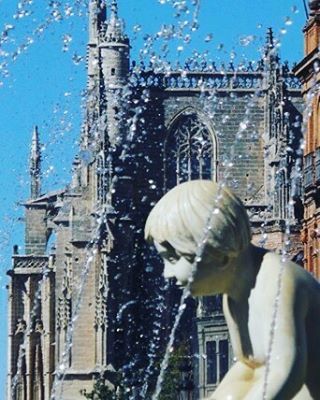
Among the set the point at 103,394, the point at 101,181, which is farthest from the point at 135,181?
the point at 103,394

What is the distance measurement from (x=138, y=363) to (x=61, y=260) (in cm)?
1361

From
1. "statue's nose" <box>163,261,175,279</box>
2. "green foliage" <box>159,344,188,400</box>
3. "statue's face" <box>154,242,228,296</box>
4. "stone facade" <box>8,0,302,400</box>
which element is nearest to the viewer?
"statue's face" <box>154,242,228,296</box>

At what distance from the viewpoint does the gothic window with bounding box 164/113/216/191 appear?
89.4 meters

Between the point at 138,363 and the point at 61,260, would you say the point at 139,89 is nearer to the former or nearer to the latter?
the point at 61,260

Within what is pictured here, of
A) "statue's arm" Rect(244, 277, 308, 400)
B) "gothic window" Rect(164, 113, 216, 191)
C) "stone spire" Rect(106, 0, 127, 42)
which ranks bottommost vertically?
"statue's arm" Rect(244, 277, 308, 400)

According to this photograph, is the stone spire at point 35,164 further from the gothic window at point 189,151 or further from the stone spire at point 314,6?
the stone spire at point 314,6

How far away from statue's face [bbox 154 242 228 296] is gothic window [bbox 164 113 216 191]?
81043mm

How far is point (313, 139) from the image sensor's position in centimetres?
5134

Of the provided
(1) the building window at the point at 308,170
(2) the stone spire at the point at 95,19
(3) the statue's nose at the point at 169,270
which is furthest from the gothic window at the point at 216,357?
(3) the statue's nose at the point at 169,270

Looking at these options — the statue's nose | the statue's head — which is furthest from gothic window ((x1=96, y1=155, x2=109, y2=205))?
the statue's head

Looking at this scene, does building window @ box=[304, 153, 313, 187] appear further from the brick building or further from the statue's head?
the statue's head

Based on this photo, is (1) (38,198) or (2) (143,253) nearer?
(2) (143,253)

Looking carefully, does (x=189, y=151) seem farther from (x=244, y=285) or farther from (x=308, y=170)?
(x=244, y=285)

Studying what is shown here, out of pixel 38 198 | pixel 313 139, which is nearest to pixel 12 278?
pixel 38 198
